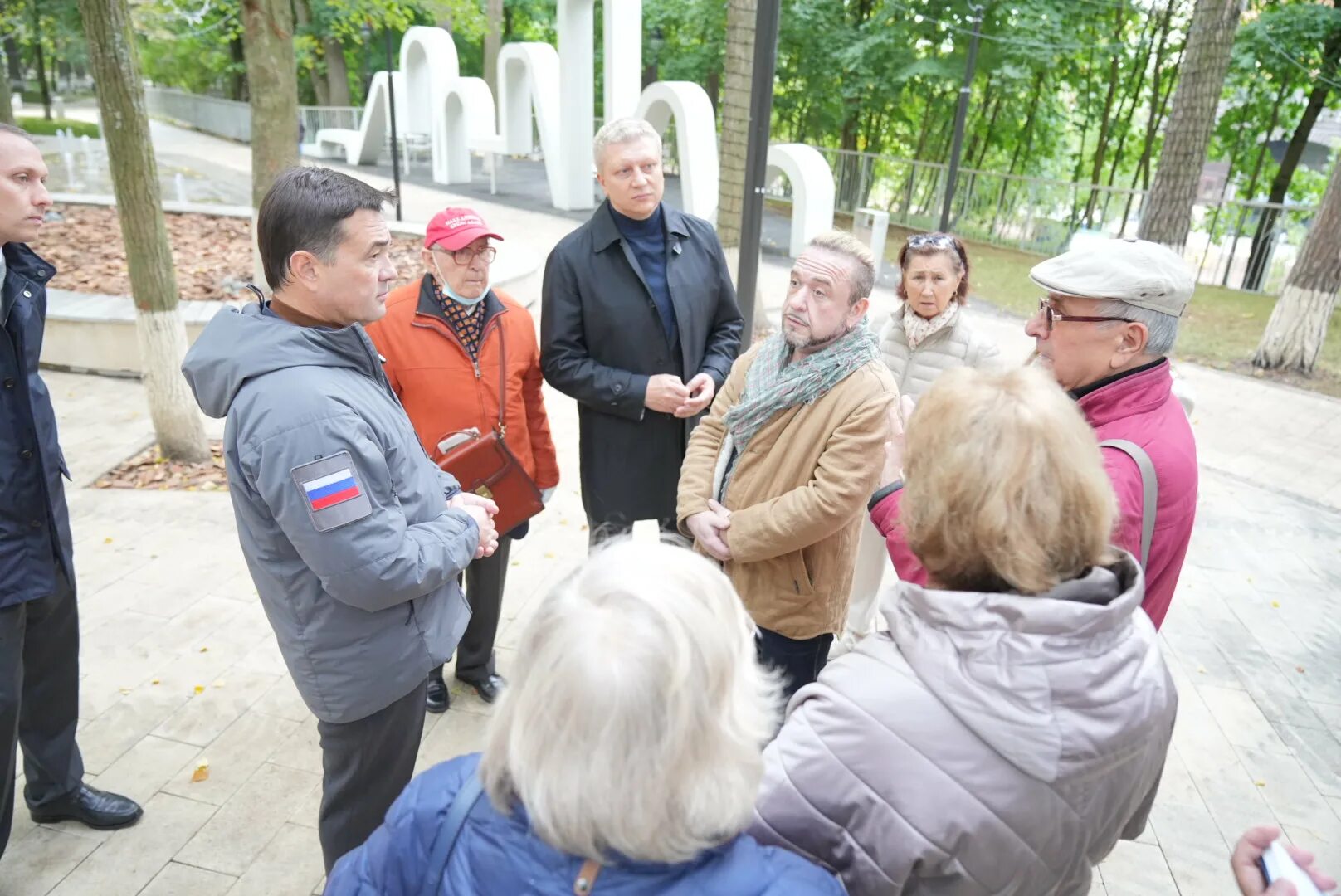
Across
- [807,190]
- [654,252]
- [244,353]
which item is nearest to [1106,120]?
[807,190]

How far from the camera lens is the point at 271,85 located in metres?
7.75

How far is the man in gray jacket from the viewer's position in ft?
5.88

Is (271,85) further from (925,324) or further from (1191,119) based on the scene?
(1191,119)

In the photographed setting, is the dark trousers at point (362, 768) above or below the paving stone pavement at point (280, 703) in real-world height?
above

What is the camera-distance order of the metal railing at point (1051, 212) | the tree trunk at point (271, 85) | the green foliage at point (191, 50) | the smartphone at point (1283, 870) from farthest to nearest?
1. the green foliage at point (191, 50)
2. the metal railing at point (1051, 212)
3. the tree trunk at point (271, 85)
4. the smartphone at point (1283, 870)

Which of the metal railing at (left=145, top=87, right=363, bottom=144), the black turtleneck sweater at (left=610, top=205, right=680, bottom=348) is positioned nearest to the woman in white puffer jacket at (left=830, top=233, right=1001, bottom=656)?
the black turtleneck sweater at (left=610, top=205, right=680, bottom=348)

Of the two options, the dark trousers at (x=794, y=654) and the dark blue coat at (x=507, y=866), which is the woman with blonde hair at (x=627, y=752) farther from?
the dark trousers at (x=794, y=654)

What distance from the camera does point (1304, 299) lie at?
9742 mm

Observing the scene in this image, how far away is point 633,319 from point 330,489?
168 centimetres

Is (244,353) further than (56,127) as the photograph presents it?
No

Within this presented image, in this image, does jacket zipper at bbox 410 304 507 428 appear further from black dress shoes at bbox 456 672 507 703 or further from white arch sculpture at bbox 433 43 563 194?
white arch sculpture at bbox 433 43 563 194

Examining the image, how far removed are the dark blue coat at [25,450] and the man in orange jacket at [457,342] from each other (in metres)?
0.95

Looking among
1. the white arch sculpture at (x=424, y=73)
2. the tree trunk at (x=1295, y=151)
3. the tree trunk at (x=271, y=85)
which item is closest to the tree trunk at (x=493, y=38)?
the white arch sculpture at (x=424, y=73)

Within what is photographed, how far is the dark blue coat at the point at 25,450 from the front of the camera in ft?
7.64
